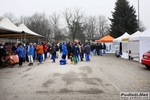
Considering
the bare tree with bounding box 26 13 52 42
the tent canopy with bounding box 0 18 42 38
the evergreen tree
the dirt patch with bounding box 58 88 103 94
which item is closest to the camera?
the dirt patch with bounding box 58 88 103 94

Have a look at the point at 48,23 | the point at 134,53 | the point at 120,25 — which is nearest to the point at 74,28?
the point at 48,23

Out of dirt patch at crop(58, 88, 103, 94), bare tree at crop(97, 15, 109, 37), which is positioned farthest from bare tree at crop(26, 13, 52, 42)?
dirt patch at crop(58, 88, 103, 94)

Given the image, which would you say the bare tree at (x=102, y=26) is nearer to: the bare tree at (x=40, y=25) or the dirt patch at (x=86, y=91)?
the bare tree at (x=40, y=25)

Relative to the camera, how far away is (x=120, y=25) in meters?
40.8

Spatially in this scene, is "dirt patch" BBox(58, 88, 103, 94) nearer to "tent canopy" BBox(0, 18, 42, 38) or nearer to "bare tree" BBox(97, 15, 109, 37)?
"tent canopy" BBox(0, 18, 42, 38)

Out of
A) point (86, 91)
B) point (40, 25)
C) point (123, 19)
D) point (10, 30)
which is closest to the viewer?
point (86, 91)

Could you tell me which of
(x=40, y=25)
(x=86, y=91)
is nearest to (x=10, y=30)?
(x=86, y=91)

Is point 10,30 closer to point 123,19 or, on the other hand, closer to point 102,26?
point 123,19

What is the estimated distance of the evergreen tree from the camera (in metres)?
40.6

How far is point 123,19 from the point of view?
41.0 m

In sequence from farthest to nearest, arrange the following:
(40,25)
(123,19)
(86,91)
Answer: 1. (40,25)
2. (123,19)
3. (86,91)

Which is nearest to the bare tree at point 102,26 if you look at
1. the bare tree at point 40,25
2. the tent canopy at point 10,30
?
the bare tree at point 40,25

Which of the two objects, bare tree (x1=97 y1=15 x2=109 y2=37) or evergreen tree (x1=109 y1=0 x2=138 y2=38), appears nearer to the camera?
evergreen tree (x1=109 y1=0 x2=138 y2=38)

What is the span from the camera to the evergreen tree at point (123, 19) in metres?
40.6
